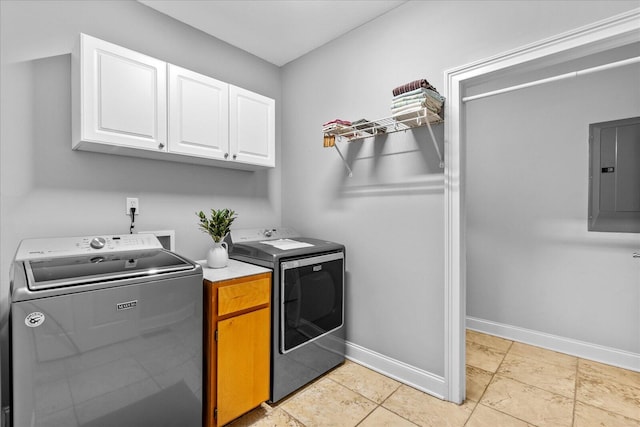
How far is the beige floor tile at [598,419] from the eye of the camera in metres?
1.67

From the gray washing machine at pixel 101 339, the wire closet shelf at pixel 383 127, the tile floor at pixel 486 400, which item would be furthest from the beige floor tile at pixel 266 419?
the wire closet shelf at pixel 383 127

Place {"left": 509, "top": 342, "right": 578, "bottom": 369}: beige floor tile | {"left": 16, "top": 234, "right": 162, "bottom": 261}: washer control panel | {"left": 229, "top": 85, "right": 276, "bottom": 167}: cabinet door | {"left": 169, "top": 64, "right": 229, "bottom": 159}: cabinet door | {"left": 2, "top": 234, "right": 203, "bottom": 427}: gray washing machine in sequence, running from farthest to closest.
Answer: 1. {"left": 509, "top": 342, "right": 578, "bottom": 369}: beige floor tile
2. {"left": 229, "top": 85, "right": 276, "bottom": 167}: cabinet door
3. {"left": 169, "top": 64, "right": 229, "bottom": 159}: cabinet door
4. {"left": 16, "top": 234, "right": 162, "bottom": 261}: washer control panel
5. {"left": 2, "top": 234, "right": 203, "bottom": 427}: gray washing machine

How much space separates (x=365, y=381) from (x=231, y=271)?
1236 millimetres

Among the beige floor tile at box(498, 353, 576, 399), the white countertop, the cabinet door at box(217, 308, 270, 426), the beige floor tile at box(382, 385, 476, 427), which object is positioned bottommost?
the beige floor tile at box(382, 385, 476, 427)

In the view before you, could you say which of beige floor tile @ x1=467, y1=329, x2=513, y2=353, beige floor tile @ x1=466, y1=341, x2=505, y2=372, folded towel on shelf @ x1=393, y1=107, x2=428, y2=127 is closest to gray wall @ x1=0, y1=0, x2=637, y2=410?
folded towel on shelf @ x1=393, y1=107, x2=428, y2=127

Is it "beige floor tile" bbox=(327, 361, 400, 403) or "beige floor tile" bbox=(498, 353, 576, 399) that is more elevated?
"beige floor tile" bbox=(498, 353, 576, 399)

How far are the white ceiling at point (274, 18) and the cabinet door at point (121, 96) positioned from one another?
1.94 feet

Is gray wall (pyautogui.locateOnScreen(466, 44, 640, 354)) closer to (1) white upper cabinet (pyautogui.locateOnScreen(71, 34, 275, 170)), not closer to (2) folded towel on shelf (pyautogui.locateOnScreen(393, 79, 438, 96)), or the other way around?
(2) folded towel on shelf (pyautogui.locateOnScreen(393, 79, 438, 96))

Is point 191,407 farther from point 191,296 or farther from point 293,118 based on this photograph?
point 293,118

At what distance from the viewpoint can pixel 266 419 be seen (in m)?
1.75

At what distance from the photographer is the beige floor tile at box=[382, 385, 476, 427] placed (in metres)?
1.70

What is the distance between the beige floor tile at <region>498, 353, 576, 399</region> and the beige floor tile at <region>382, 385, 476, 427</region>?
0.58 m

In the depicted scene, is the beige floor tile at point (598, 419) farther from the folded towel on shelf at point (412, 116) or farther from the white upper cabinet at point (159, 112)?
the white upper cabinet at point (159, 112)

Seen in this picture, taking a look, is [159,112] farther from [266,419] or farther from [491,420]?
[491,420]
